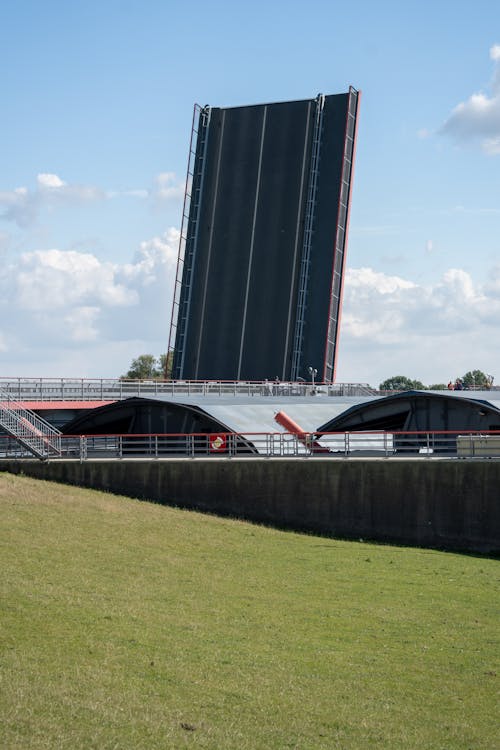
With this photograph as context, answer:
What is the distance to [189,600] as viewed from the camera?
1677 centimetres

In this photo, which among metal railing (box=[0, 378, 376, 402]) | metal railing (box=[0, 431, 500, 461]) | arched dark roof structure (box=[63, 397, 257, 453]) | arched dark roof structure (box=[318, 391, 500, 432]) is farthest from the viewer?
metal railing (box=[0, 378, 376, 402])

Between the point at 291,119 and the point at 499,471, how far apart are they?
20561mm

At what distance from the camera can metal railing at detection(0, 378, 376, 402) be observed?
1715 inches

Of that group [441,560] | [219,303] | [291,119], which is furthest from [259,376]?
[441,560]

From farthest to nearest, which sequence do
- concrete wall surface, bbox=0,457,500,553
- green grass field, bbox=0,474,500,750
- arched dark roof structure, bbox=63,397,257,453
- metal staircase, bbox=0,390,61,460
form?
arched dark roof structure, bbox=63,397,257,453 < metal staircase, bbox=0,390,61,460 < concrete wall surface, bbox=0,457,500,553 < green grass field, bbox=0,474,500,750

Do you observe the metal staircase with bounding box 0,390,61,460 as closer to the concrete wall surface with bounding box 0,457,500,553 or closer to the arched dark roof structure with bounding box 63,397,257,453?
the concrete wall surface with bounding box 0,457,500,553

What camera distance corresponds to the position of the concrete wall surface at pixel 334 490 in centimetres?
2608

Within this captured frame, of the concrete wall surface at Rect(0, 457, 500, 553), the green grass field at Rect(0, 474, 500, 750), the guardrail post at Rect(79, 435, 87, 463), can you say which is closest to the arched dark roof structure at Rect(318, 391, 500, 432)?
the concrete wall surface at Rect(0, 457, 500, 553)

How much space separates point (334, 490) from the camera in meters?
27.2

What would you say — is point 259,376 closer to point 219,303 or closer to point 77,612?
point 219,303

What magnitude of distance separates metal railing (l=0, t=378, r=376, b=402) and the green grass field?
66.5ft

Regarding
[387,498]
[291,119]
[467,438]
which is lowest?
[387,498]

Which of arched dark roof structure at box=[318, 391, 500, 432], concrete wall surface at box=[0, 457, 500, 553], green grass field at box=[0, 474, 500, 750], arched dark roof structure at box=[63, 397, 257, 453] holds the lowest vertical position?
green grass field at box=[0, 474, 500, 750]

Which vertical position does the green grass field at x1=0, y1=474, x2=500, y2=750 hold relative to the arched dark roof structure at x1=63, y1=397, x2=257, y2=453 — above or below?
below
